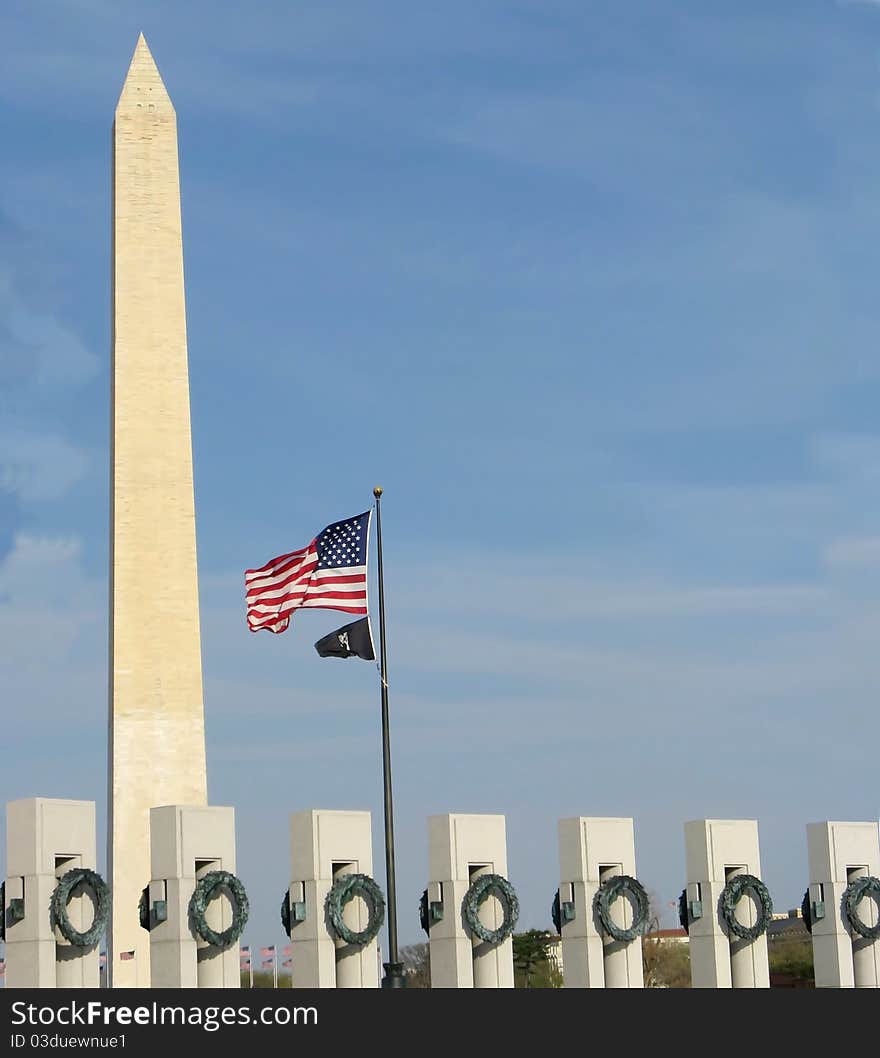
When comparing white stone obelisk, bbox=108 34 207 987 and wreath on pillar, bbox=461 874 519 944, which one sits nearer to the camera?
wreath on pillar, bbox=461 874 519 944

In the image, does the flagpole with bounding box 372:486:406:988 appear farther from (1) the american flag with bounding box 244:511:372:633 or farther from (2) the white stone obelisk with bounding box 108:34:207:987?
(2) the white stone obelisk with bounding box 108:34:207:987

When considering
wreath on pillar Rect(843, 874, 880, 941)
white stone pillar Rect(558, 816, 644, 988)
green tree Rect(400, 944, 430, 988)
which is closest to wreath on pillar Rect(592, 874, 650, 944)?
white stone pillar Rect(558, 816, 644, 988)

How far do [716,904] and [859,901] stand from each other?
154 inches

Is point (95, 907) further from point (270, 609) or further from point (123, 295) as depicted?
point (123, 295)

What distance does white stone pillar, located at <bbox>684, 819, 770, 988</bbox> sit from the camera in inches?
1549

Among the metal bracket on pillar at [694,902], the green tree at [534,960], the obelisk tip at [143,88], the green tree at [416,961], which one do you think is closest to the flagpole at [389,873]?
the metal bracket on pillar at [694,902]

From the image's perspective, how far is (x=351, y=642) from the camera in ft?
120

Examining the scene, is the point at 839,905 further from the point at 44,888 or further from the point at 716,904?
the point at 44,888

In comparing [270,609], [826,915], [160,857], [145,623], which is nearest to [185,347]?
[145,623]

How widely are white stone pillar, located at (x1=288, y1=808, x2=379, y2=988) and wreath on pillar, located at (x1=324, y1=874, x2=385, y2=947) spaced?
101 mm

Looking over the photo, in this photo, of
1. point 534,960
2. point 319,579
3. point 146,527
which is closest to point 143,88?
point 146,527

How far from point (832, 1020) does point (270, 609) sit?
1285cm

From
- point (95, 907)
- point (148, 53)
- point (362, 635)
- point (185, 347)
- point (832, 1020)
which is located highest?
point (148, 53)

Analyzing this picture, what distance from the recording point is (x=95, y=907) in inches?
1299
